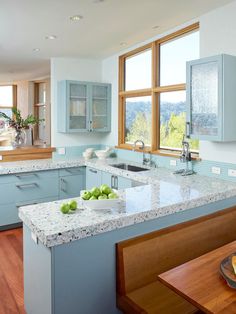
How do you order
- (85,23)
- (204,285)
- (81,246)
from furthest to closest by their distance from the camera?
(85,23)
(81,246)
(204,285)

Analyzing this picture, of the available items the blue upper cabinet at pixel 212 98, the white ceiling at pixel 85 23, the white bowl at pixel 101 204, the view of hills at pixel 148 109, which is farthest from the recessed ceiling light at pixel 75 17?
the white bowl at pixel 101 204

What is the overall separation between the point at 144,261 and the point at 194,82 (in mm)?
1815

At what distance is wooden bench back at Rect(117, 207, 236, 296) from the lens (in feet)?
6.23

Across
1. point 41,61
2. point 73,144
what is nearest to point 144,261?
point 73,144

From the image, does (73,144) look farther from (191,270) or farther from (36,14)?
(191,270)

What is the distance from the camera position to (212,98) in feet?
9.14

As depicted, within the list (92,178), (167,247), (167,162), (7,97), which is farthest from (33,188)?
(7,97)

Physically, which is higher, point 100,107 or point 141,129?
point 100,107

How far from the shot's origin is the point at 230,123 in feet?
9.01

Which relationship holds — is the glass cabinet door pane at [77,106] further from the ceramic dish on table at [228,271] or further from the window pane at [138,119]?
the ceramic dish on table at [228,271]

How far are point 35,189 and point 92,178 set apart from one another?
0.81 metres

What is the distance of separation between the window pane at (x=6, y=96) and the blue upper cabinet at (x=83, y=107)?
3.92m

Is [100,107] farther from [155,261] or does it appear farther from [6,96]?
[6,96]

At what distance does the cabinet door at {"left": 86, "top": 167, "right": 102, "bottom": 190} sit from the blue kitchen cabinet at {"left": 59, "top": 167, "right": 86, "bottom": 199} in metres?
0.10
